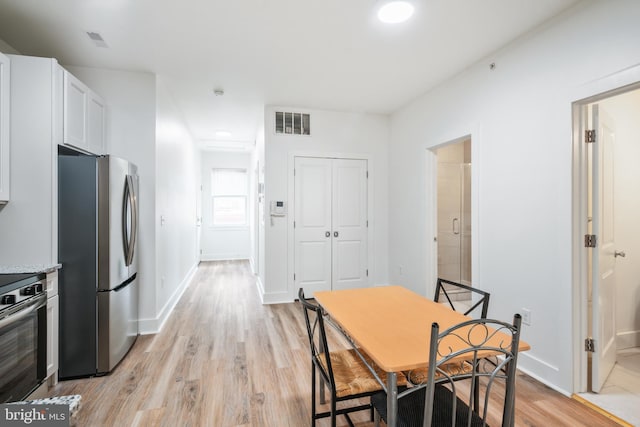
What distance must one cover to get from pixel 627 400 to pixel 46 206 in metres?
4.24

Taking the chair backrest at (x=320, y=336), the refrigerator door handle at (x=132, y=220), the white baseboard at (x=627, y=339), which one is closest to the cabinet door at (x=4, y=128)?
the refrigerator door handle at (x=132, y=220)

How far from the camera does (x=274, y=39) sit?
260cm

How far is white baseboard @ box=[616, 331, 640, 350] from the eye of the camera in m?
2.81

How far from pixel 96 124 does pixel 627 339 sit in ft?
17.3

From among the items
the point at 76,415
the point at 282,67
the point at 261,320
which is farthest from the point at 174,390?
the point at 282,67

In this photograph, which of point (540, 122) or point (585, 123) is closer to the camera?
point (585, 123)

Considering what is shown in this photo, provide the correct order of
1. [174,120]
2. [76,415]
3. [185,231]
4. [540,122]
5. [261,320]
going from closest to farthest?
[76,415] → [540,122] → [261,320] → [174,120] → [185,231]

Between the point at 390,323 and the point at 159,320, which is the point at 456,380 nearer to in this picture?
the point at 390,323

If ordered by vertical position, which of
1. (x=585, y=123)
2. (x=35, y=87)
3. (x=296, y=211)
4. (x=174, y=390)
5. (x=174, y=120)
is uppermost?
(x=174, y=120)

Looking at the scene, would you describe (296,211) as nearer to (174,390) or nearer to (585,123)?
(174,390)

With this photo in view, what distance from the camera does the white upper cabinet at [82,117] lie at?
2.42 m

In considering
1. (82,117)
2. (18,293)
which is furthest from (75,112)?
(18,293)

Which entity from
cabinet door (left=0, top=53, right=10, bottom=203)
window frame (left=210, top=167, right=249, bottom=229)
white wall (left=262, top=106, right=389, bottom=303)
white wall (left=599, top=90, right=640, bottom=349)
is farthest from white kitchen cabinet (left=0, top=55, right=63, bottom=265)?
window frame (left=210, top=167, right=249, bottom=229)

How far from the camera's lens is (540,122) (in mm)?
2375
